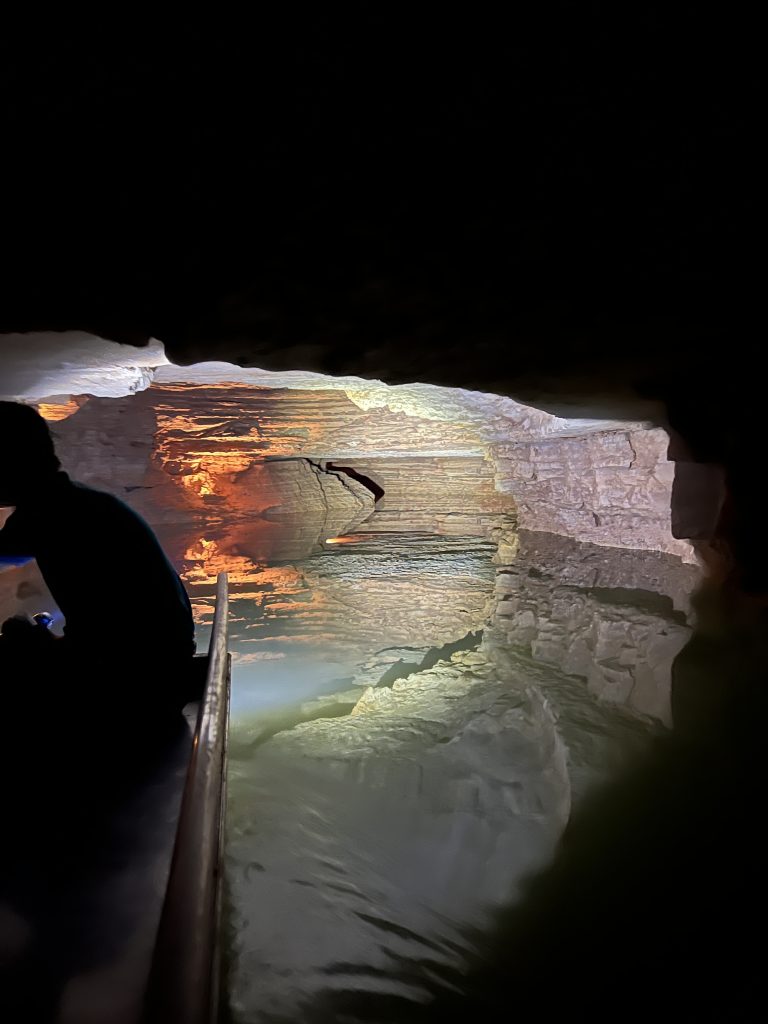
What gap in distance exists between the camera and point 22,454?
5.57 ft

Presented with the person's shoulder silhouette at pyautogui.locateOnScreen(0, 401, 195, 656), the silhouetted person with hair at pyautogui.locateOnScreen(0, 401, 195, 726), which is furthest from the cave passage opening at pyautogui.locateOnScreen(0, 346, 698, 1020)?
the person's shoulder silhouette at pyautogui.locateOnScreen(0, 401, 195, 656)

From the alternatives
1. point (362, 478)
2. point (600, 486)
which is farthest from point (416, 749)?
point (362, 478)

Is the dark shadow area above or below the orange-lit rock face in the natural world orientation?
below

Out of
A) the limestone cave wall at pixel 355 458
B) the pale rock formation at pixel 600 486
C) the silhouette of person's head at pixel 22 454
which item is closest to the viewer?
the silhouette of person's head at pixel 22 454

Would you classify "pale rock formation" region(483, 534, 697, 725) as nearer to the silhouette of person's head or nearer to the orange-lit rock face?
the silhouette of person's head

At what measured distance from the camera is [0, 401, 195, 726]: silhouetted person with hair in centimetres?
182

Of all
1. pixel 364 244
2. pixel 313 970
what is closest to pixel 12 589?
pixel 313 970

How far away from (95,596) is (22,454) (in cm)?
50

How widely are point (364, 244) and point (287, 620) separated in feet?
20.1

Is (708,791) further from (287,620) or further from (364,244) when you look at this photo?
(287,620)

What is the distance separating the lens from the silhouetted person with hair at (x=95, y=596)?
1.82 meters

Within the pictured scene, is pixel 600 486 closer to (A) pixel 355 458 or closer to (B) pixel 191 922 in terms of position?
Answer: (A) pixel 355 458

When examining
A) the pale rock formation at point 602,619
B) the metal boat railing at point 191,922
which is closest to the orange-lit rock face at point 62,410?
the pale rock formation at point 602,619

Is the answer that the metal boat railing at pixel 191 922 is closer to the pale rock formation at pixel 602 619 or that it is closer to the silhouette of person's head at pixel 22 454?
the silhouette of person's head at pixel 22 454
